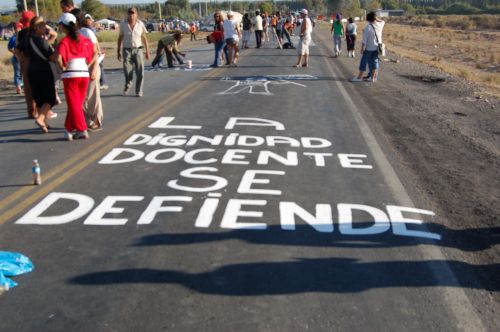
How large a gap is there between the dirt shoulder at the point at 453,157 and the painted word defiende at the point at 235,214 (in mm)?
382

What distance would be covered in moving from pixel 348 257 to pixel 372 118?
6775 mm

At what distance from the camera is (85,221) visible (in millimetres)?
5277

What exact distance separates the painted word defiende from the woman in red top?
9.22ft

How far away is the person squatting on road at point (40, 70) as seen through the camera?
9219 mm

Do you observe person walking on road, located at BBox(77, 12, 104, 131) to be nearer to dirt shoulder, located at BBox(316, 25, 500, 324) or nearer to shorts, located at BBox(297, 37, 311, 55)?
dirt shoulder, located at BBox(316, 25, 500, 324)

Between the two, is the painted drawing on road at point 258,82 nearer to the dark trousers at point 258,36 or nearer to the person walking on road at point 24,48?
the person walking on road at point 24,48

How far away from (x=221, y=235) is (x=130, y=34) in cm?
906

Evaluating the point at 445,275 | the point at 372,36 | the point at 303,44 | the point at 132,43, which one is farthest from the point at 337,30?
the point at 445,275

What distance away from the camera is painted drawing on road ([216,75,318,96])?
46.8 ft

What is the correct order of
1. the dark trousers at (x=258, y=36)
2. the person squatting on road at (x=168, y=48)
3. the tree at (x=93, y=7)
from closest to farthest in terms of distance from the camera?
the person squatting on road at (x=168, y=48), the dark trousers at (x=258, y=36), the tree at (x=93, y=7)

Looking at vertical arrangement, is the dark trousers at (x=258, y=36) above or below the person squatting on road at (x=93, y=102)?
above

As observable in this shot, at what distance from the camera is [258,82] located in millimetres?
16031

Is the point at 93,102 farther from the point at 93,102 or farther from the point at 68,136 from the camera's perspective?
the point at 68,136

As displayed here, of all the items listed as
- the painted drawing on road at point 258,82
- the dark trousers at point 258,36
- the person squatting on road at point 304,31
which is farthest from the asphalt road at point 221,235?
the dark trousers at point 258,36
